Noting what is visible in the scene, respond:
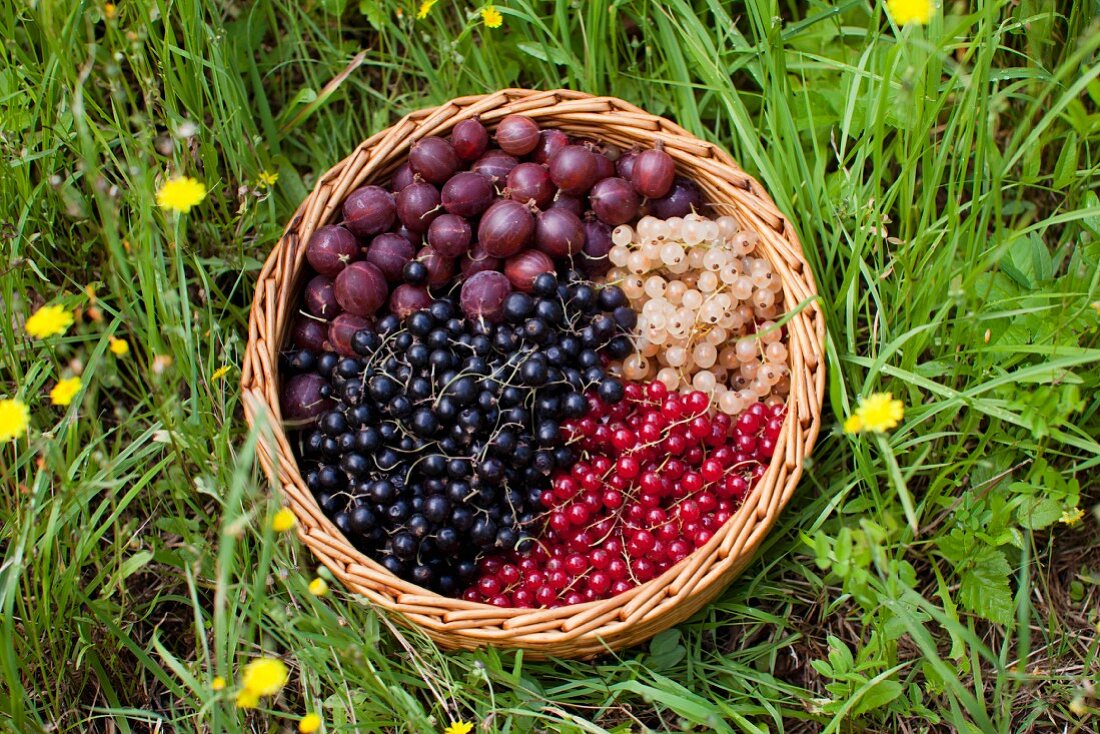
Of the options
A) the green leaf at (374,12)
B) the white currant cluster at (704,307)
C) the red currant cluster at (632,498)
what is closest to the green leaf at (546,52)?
the green leaf at (374,12)

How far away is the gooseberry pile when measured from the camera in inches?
78.9

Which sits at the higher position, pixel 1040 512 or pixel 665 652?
pixel 1040 512

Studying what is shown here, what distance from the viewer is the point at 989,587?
190cm

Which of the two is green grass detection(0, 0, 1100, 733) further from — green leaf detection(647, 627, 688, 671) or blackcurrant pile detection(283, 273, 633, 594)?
blackcurrant pile detection(283, 273, 633, 594)

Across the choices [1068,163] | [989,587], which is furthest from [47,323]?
[1068,163]

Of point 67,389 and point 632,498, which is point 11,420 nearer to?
point 67,389

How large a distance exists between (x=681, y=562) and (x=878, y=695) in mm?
459

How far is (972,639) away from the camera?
1521mm

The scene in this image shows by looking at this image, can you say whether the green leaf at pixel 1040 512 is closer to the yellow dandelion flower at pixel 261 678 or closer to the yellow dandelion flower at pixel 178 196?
the yellow dandelion flower at pixel 261 678

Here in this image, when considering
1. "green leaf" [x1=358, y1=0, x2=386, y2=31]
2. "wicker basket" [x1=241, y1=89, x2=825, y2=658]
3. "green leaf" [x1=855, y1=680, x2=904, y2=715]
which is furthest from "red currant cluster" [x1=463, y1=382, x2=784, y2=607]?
"green leaf" [x1=358, y1=0, x2=386, y2=31]

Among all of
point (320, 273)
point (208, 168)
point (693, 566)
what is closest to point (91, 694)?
point (320, 273)

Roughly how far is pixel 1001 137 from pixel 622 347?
47.2 inches

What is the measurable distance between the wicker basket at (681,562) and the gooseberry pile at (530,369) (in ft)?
0.19

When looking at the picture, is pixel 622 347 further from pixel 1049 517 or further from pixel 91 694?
pixel 91 694
